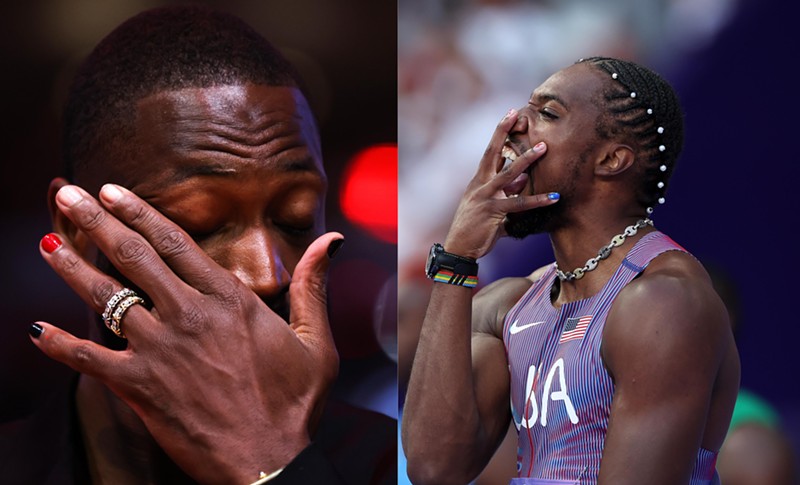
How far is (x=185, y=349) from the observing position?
191 cm

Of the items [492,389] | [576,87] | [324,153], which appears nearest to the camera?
[324,153]

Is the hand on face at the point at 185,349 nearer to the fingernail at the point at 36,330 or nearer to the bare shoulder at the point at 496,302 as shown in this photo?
A: the fingernail at the point at 36,330

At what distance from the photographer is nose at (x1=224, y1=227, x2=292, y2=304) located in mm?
2096

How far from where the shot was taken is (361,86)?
91.1 inches

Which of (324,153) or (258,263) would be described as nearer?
(258,263)

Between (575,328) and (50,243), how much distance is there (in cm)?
116

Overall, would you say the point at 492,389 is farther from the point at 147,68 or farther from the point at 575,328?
the point at 147,68

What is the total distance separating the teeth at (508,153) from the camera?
2377 mm

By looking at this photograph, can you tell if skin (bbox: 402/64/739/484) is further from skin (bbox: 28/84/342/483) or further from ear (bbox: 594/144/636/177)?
skin (bbox: 28/84/342/483)

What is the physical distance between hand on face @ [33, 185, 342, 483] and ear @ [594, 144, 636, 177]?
2.80 ft

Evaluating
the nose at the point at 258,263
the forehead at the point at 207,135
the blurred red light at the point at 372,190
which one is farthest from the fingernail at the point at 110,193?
the blurred red light at the point at 372,190

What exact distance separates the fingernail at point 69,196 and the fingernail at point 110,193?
5 centimetres

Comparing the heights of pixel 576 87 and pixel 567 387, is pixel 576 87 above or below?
above

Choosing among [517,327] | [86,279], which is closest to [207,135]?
[86,279]
